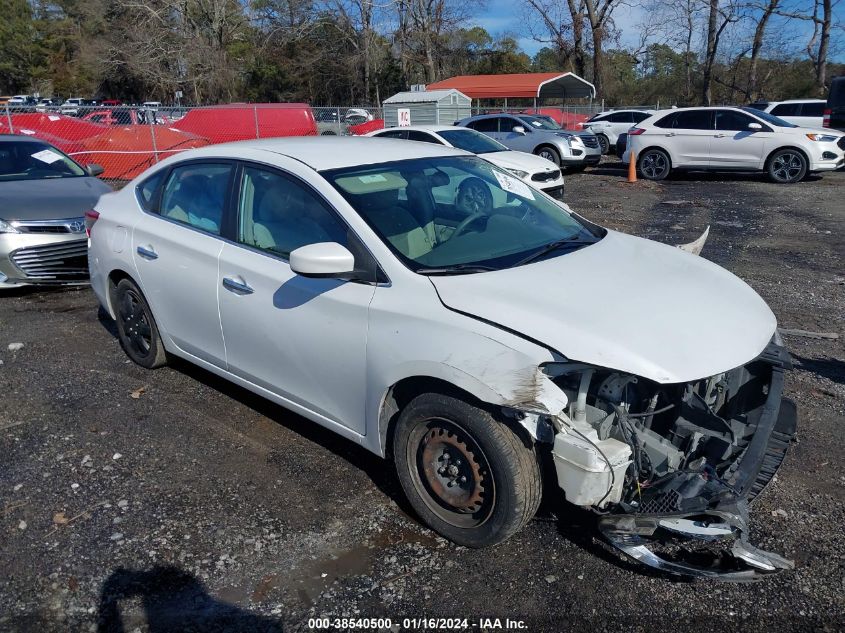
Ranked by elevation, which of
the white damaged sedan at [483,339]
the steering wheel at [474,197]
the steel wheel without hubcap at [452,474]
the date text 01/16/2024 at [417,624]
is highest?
the steering wheel at [474,197]

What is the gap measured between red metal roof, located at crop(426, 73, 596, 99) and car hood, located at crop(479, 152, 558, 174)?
66.4ft

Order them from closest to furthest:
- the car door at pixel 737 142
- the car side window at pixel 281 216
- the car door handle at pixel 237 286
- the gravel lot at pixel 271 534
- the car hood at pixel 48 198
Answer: the gravel lot at pixel 271 534
the car side window at pixel 281 216
the car door handle at pixel 237 286
the car hood at pixel 48 198
the car door at pixel 737 142

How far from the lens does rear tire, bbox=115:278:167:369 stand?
4961 mm

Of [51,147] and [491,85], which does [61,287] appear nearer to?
[51,147]

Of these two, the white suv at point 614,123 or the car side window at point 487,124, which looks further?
the white suv at point 614,123

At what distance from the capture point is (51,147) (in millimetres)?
9016

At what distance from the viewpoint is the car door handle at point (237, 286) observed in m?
3.85

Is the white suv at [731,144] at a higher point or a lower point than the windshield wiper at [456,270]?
higher

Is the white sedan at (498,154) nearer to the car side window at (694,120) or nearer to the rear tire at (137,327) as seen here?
the car side window at (694,120)

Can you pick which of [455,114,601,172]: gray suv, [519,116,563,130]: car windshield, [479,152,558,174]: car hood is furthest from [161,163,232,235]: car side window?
[519,116,563,130]: car windshield

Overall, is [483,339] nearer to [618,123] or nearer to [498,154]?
[498,154]

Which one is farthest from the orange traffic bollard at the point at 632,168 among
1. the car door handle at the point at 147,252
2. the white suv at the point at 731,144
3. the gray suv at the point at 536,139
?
the car door handle at the point at 147,252

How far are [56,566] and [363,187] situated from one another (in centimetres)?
229

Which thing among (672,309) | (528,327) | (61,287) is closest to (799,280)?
(672,309)
